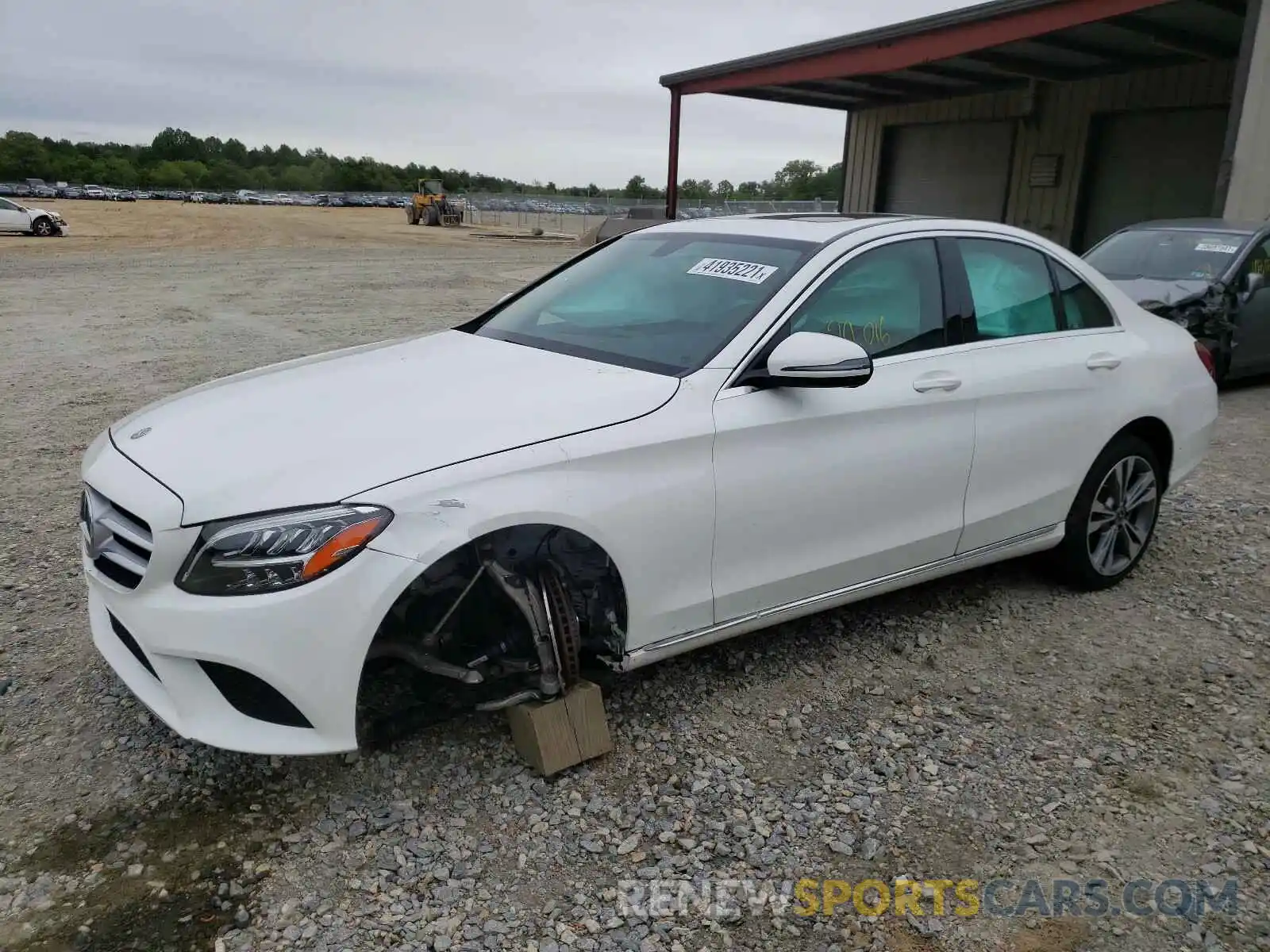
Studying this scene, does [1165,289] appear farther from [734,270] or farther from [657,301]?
[657,301]

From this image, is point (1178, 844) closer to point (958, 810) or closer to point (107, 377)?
point (958, 810)

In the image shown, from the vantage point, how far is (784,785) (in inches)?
116

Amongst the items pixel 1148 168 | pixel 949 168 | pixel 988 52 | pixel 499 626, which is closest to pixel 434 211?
pixel 949 168

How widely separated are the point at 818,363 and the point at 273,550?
5.50ft

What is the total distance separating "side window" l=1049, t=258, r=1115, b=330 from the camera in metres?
4.21

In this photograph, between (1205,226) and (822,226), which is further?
(1205,226)

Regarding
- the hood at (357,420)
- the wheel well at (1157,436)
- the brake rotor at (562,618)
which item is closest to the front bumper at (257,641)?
the hood at (357,420)

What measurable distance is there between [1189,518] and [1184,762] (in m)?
2.67

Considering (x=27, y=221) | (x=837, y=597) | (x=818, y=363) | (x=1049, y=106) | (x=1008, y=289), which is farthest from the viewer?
(x=27, y=221)

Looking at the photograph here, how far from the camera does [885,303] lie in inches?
142

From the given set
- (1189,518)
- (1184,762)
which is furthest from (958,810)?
(1189,518)

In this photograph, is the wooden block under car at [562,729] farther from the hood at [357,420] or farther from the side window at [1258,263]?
the side window at [1258,263]

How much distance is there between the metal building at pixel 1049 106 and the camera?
1131cm

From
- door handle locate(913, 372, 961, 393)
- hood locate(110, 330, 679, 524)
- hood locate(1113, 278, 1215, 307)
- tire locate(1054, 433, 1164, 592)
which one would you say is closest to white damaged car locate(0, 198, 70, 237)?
hood locate(1113, 278, 1215, 307)
